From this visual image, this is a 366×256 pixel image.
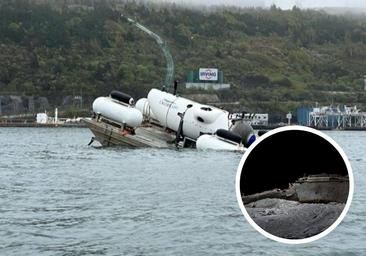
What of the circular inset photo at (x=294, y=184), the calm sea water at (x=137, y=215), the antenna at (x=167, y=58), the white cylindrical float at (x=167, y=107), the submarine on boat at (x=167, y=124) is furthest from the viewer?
the antenna at (x=167, y=58)

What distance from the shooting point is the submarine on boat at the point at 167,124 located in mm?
43125

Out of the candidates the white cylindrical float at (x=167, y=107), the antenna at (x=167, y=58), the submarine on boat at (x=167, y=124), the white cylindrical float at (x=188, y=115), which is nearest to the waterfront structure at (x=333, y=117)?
the antenna at (x=167, y=58)

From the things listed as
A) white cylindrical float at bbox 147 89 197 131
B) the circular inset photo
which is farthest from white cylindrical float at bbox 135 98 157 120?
the circular inset photo

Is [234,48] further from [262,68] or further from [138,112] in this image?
[138,112]

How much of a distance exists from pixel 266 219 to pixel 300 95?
173m

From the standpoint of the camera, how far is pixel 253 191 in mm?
3336

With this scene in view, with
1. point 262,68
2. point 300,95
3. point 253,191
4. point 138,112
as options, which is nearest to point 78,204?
point 253,191

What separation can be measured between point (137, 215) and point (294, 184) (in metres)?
15.6

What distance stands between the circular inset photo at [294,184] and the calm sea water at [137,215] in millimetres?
9871

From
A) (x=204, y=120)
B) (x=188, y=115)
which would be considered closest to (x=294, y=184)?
(x=204, y=120)

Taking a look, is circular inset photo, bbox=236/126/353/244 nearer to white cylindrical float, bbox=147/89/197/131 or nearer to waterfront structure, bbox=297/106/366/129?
white cylindrical float, bbox=147/89/197/131

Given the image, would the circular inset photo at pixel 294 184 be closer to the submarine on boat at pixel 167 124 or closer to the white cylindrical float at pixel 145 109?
the submarine on boat at pixel 167 124

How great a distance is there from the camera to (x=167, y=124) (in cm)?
4588

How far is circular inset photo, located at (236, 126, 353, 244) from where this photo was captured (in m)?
3.30
